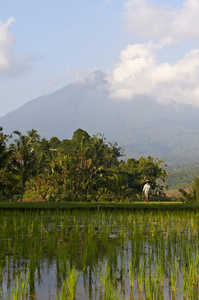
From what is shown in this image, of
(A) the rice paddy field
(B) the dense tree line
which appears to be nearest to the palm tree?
(B) the dense tree line

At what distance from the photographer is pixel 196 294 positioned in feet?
10.7

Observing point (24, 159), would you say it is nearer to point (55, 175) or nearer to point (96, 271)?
point (55, 175)

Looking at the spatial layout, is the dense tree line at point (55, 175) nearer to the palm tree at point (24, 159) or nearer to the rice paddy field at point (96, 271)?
the palm tree at point (24, 159)

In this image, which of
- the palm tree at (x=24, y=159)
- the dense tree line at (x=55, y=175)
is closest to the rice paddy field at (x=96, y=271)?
the palm tree at (x=24, y=159)

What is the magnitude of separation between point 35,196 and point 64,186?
7.70 m

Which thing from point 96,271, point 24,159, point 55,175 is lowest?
point 96,271

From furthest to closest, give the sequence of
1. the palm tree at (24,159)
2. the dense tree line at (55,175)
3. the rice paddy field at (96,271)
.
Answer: the dense tree line at (55,175) → the palm tree at (24,159) → the rice paddy field at (96,271)

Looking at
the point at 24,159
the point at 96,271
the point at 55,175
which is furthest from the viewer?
the point at 55,175

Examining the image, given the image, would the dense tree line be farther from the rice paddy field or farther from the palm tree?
the rice paddy field

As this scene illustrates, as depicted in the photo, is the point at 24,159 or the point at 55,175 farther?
→ the point at 55,175

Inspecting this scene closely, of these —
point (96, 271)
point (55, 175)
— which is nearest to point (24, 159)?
point (55, 175)

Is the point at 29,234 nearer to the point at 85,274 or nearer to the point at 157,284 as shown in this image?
Result: the point at 85,274

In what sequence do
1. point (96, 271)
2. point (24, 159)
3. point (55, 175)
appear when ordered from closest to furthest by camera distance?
point (96, 271)
point (24, 159)
point (55, 175)

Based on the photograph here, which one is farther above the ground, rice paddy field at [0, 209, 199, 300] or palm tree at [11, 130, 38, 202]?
palm tree at [11, 130, 38, 202]
